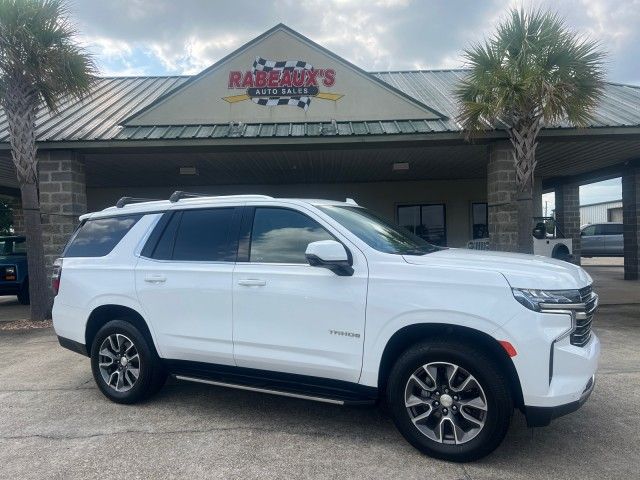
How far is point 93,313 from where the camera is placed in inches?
189

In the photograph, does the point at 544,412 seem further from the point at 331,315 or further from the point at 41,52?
the point at 41,52

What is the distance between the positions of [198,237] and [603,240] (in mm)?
23662

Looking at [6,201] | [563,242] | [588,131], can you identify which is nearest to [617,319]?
[588,131]

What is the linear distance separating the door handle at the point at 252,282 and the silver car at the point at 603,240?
2244cm

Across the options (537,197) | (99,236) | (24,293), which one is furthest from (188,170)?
(537,197)

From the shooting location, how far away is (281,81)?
31.4 feet

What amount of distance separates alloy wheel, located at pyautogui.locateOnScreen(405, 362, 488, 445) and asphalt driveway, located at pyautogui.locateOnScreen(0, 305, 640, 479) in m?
0.22

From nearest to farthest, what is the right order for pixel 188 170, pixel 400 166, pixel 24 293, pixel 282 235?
pixel 282 235 → pixel 24 293 → pixel 400 166 → pixel 188 170

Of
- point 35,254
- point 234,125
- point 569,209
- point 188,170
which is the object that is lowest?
point 35,254

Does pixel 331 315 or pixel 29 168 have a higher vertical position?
pixel 29 168

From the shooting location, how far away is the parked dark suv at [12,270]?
35.7 ft

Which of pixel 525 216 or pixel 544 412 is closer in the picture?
pixel 544 412

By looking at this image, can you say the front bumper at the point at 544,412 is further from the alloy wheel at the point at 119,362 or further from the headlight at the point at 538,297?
the alloy wheel at the point at 119,362

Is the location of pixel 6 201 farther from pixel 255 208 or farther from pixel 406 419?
pixel 406 419
